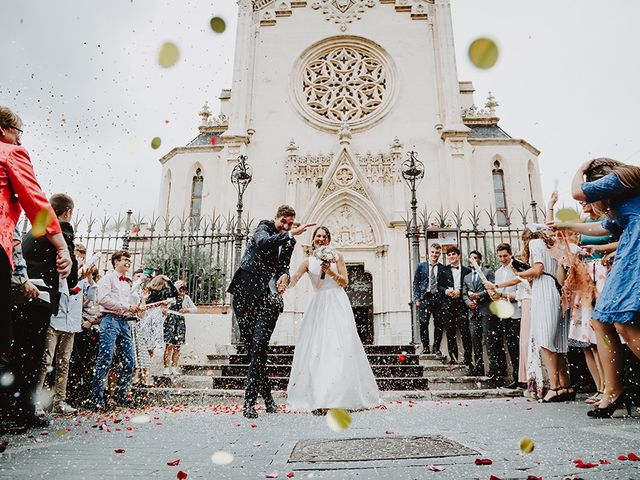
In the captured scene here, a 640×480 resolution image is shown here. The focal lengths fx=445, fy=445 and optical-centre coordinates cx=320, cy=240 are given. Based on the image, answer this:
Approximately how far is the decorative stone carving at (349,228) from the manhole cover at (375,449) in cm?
1252

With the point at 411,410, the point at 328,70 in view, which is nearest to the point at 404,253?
the point at 328,70

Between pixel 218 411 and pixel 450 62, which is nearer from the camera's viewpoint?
pixel 218 411

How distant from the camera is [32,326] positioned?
350 cm

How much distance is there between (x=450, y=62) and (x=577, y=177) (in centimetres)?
1528

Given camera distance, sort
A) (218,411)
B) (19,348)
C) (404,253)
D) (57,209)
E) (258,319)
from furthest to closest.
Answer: (404,253) < (218,411) < (258,319) < (57,209) < (19,348)

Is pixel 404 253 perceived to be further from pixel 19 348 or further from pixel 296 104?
pixel 19 348

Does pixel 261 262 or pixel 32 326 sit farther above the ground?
pixel 261 262

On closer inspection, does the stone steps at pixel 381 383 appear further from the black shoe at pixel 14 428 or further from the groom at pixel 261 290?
the black shoe at pixel 14 428

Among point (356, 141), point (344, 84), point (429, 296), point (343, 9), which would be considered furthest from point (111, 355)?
point (343, 9)

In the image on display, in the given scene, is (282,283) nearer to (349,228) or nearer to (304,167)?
(349,228)

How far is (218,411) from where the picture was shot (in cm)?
501

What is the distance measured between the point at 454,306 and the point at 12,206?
699cm

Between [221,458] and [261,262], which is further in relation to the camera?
[261,262]

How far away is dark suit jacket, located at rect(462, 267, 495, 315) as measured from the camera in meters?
6.91
